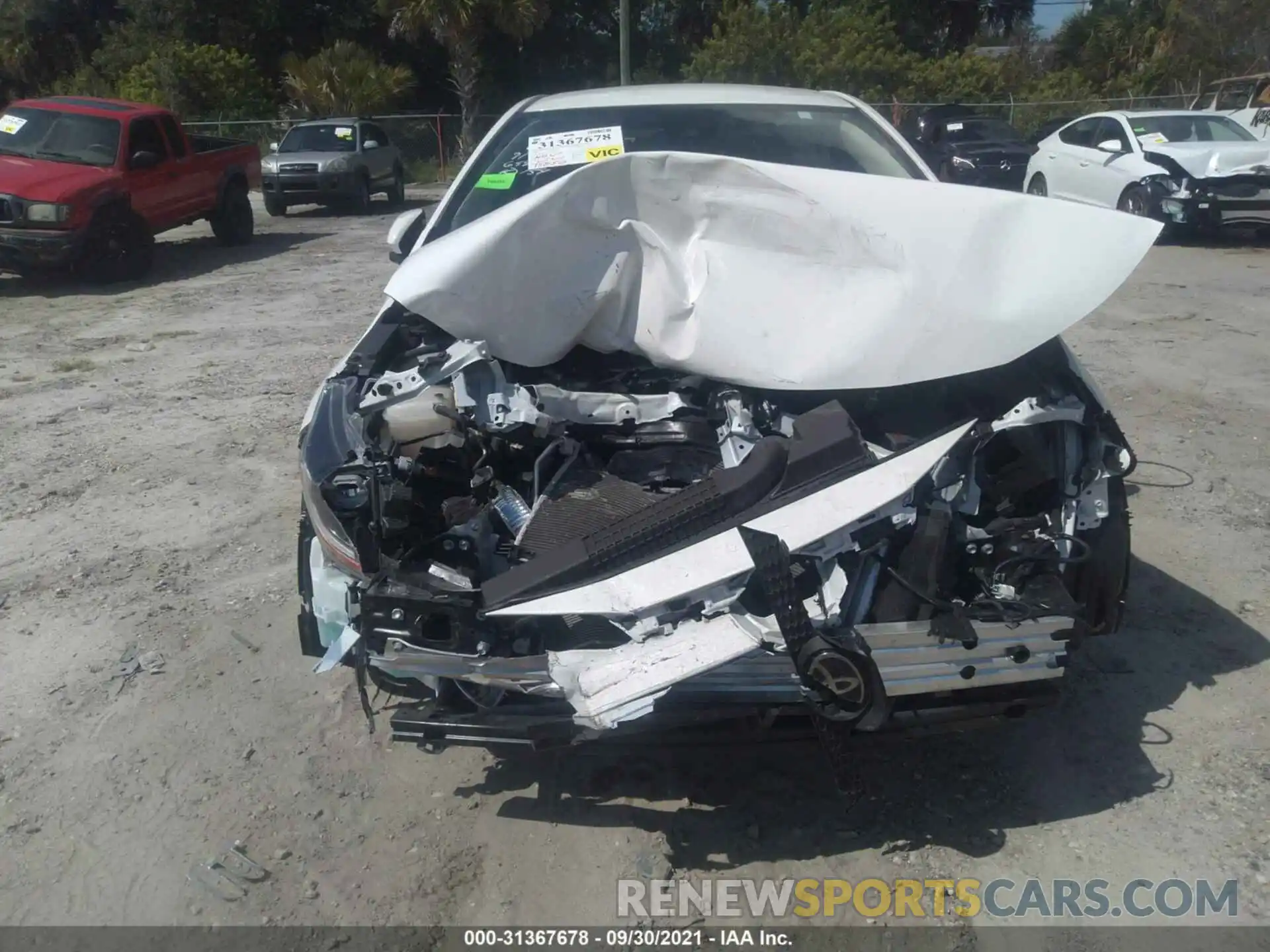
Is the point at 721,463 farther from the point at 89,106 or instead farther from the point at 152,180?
the point at 89,106

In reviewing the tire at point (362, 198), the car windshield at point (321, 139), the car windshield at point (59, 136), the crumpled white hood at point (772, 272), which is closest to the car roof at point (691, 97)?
the crumpled white hood at point (772, 272)

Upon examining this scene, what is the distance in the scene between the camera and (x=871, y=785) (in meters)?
3.23

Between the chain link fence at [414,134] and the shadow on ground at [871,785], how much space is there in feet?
78.9

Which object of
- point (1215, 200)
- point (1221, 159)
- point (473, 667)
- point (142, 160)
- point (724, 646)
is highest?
point (724, 646)

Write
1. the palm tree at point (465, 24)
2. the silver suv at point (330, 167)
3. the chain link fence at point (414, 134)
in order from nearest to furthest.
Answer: the silver suv at point (330, 167) → the chain link fence at point (414, 134) → the palm tree at point (465, 24)

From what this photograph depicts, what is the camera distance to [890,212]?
3.33 meters

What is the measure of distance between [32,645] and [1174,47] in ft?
107

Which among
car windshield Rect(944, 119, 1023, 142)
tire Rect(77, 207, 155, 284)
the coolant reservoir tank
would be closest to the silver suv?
tire Rect(77, 207, 155, 284)

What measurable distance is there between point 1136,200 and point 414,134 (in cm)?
1843

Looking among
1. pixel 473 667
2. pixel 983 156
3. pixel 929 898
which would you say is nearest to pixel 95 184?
pixel 473 667

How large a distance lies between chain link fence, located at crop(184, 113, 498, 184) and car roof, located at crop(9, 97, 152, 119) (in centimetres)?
1305

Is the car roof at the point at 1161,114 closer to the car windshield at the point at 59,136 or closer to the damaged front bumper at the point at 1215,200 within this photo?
the damaged front bumper at the point at 1215,200

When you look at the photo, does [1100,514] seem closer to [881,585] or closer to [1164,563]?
[881,585]

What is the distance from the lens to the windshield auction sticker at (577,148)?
14.9ft
